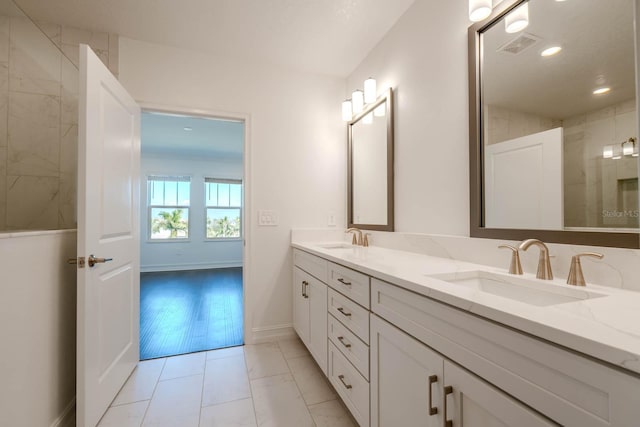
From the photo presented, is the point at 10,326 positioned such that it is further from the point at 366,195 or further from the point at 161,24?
the point at 366,195

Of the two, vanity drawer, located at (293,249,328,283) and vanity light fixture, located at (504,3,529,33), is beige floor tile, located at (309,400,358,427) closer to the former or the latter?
vanity drawer, located at (293,249,328,283)

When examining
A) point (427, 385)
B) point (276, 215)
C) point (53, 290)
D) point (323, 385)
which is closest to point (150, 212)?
point (276, 215)

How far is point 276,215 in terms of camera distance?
2.50 m

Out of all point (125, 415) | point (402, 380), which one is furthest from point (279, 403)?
point (402, 380)

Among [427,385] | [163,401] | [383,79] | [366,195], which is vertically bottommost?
[163,401]

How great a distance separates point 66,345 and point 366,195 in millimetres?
2146

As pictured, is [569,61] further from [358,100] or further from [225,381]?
[225,381]

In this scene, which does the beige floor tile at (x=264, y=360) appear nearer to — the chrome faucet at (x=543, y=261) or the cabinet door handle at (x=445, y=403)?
the cabinet door handle at (x=445, y=403)

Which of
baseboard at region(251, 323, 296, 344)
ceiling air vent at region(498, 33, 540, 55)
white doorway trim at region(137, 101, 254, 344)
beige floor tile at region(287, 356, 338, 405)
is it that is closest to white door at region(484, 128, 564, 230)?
ceiling air vent at region(498, 33, 540, 55)

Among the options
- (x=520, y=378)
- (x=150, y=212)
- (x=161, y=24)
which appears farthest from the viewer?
(x=150, y=212)

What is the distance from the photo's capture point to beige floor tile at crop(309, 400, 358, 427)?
1431mm

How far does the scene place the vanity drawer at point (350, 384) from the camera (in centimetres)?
122

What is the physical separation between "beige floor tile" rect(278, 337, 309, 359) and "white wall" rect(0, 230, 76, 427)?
1301 mm

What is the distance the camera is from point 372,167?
2.29 m
